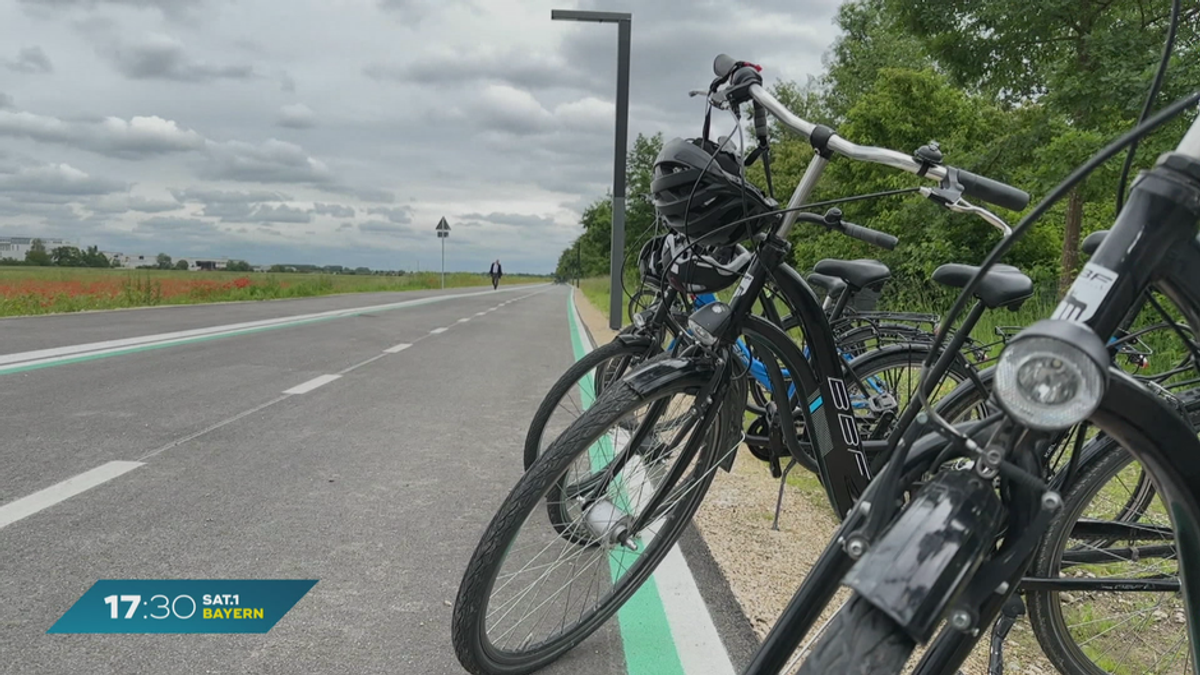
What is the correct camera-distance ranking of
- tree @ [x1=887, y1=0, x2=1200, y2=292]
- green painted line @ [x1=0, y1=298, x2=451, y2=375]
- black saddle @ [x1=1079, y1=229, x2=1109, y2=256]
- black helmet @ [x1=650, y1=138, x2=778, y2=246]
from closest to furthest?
black saddle @ [x1=1079, y1=229, x2=1109, y2=256]
black helmet @ [x1=650, y1=138, x2=778, y2=246]
green painted line @ [x1=0, y1=298, x2=451, y2=375]
tree @ [x1=887, y1=0, x2=1200, y2=292]

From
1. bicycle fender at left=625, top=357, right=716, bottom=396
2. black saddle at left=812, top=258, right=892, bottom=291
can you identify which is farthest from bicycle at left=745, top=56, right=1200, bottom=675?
black saddle at left=812, top=258, right=892, bottom=291

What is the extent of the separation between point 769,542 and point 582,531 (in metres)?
1.08

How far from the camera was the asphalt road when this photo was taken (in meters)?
2.20

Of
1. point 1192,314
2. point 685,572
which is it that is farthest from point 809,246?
point 1192,314

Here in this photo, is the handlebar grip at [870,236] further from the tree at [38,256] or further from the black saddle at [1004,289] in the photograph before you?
the tree at [38,256]

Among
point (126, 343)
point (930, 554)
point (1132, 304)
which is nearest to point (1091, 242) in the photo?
point (1132, 304)

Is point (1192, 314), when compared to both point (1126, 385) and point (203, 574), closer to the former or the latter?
point (1126, 385)

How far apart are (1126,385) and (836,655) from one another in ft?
1.62

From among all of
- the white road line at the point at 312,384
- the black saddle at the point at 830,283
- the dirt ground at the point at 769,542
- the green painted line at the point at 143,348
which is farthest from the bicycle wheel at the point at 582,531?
the green painted line at the point at 143,348

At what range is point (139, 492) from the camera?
11.4 feet

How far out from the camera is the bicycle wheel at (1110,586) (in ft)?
5.95

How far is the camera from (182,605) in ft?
7.94

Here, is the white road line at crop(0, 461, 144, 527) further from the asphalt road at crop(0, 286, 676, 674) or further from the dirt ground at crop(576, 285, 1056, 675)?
the dirt ground at crop(576, 285, 1056, 675)

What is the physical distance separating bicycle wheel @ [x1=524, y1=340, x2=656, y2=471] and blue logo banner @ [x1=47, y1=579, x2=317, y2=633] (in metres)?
1.12
